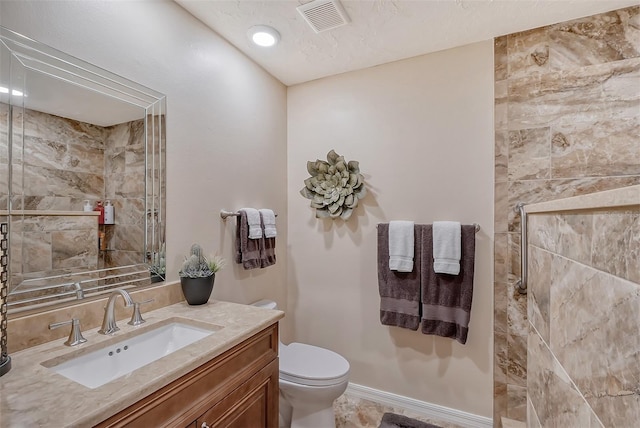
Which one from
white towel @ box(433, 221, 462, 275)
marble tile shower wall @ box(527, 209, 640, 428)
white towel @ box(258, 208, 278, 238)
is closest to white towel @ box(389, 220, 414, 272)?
white towel @ box(433, 221, 462, 275)

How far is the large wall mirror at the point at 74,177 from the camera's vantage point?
1006 millimetres

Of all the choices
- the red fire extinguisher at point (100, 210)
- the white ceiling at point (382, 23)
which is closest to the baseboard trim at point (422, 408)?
the red fire extinguisher at point (100, 210)

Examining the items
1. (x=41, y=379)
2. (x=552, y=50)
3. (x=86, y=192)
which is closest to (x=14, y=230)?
(x=86, y=192)

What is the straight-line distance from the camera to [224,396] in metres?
1.06

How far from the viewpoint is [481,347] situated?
1877 millimetres

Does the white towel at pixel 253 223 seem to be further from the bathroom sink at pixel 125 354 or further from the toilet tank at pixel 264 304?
the bathroom sink at pixel 125 354

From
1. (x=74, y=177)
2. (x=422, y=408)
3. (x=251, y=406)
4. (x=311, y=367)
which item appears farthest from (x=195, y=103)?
(x=422, y=408)

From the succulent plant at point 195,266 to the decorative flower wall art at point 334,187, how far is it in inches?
38.6

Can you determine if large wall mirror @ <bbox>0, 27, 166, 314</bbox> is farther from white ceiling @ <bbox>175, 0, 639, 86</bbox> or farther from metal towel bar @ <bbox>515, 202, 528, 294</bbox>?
metal towel bar @ <bbox>515, 202, 528, 294</bbox>

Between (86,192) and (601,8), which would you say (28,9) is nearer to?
(86,192)

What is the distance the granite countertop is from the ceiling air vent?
1.57 metres

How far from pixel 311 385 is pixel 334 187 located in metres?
1.28

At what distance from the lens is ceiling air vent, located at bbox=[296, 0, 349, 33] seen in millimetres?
1537

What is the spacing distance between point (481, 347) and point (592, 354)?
152 cm
